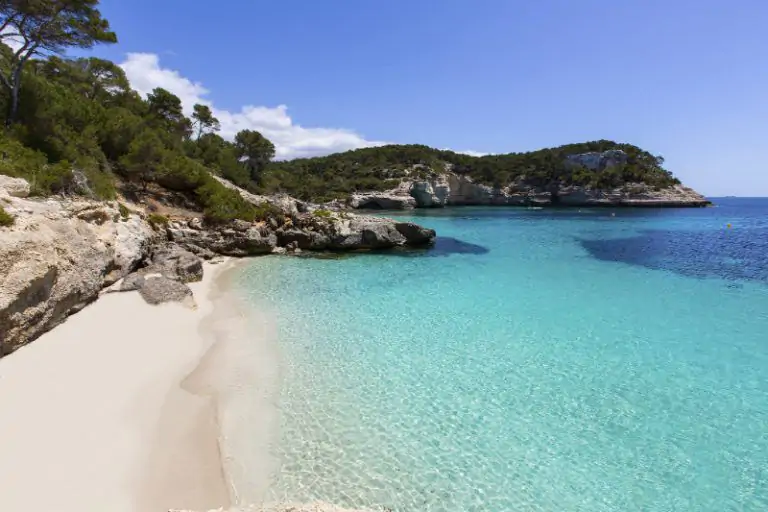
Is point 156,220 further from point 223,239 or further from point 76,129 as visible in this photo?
point 76,129

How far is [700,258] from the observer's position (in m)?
23.2

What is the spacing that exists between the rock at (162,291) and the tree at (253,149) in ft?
98.3

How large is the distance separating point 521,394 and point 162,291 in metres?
10.4

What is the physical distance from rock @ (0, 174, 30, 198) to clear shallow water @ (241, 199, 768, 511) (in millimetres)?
6927

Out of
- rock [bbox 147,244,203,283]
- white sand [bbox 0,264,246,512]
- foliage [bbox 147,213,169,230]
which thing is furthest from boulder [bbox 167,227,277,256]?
→ white sand [bbox 0,264,246,512]

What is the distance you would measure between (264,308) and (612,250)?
23837 mm

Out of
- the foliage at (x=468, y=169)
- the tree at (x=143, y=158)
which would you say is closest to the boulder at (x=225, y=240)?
the tree at (x=143, y=158)

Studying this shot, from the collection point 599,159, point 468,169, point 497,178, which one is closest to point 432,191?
point 497,178

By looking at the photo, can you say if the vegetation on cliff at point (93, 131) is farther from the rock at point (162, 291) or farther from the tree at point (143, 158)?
the rock at point (162, 291)

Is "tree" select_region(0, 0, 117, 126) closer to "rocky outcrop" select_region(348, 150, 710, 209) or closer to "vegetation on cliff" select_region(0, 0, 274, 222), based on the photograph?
"vegetation on cliff" select_region(0, 0, 274, 222)

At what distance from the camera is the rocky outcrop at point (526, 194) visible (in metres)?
80.2

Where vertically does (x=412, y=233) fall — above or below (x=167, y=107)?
below

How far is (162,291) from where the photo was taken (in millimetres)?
11789

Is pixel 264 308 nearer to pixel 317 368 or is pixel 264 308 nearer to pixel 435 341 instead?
pixel 317 368
